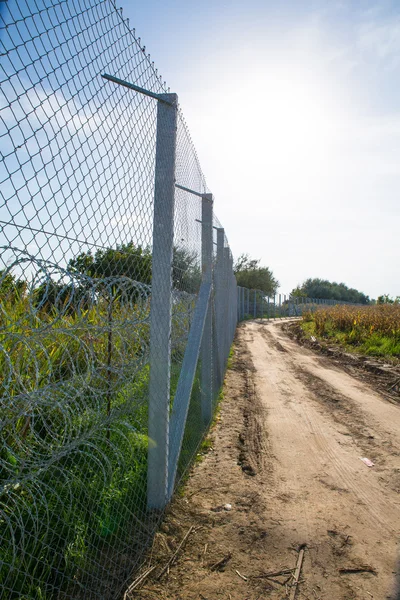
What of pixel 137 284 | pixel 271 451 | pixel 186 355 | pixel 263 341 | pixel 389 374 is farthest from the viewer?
pixel 263 341

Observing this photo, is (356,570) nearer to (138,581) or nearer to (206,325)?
(138,581)

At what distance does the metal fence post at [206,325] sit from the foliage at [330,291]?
7051 centimetres

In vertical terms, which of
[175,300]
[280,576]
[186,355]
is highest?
[175,300]

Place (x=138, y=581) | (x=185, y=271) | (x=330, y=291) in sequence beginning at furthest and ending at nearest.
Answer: (x=330, y=291)
(x=185, y=271)
(x=138, y=581)

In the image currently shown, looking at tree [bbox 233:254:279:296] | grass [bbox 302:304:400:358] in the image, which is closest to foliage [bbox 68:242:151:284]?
grass [bbox 302:304:400:358]

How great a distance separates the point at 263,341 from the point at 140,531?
14.4 m

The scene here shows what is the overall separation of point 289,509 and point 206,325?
2.21m

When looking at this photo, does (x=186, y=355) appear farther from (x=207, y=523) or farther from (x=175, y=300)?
(x=207, y=523)

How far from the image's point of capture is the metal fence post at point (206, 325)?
507cm

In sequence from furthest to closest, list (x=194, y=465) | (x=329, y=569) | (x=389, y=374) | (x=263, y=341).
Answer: (x=263, y=341), (x=389, y=374), (x=194, y=465), (x=329, y=569)

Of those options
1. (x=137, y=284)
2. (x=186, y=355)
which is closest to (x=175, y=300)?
Result: (x=186, y=355)

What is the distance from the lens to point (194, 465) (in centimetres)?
409

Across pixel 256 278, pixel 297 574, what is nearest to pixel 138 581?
pixel 297 574

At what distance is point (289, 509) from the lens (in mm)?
3281
